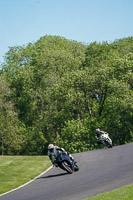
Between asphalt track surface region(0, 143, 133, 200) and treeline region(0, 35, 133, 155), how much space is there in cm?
3019

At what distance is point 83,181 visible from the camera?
60.6 ft

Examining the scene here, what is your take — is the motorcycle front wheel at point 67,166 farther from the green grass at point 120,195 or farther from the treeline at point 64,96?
the treeline at point 64,96

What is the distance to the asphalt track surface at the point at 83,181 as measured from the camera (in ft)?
51.7

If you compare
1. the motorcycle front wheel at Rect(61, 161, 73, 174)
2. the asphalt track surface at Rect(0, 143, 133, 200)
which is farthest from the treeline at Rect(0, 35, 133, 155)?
the motorcycle front wheel at Rect(61, 161, 73, 174)

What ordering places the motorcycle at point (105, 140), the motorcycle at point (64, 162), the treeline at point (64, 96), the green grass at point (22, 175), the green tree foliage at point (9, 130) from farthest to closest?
the green tree foliage at point (9, 130), the treeline at point (64, 96), the motorcycle at point (105, 140), the motorcycle at point (64, 162), the green grass at point (22, 175)

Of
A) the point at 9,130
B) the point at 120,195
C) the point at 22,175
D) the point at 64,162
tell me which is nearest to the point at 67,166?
the point at 64,162

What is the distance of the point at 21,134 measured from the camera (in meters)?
67.8

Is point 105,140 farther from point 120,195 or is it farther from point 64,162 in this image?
point 120,195

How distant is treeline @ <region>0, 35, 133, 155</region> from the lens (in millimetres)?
56656

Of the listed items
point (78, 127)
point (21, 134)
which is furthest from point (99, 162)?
point (21, 134)

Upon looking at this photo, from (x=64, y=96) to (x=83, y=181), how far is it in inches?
1664

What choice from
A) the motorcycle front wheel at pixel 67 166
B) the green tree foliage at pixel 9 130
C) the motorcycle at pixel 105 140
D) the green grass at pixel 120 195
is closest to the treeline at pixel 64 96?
the green tree foliage at pixel 9 130

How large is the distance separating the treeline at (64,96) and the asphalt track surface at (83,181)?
A: 30194 millimetres

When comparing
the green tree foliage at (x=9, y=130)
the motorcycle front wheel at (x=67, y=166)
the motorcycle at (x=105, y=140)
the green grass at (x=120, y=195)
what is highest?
the green tree foliage at (x=9, y=130)
